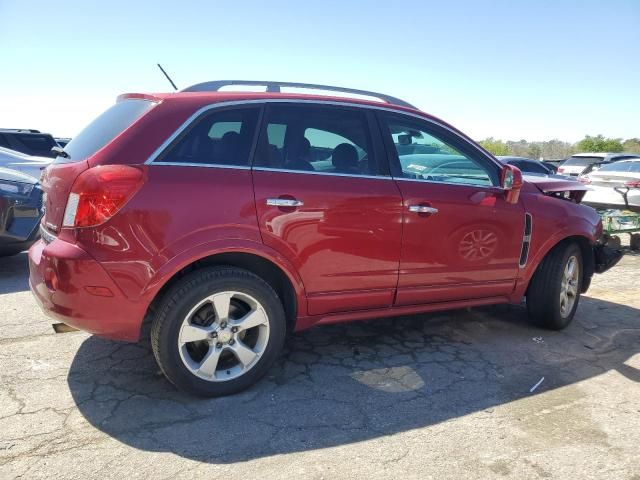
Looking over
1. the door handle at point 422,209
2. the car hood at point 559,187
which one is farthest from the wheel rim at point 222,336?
the car hood at point 559,187

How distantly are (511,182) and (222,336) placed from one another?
2.42m

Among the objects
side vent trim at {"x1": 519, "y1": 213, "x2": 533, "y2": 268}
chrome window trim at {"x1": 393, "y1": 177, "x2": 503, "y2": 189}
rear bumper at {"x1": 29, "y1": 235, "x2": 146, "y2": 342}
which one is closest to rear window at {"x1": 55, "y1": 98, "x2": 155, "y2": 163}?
rear bumper at {"x1": 29, "y1": 235, "x2": 146, "y2": 342}

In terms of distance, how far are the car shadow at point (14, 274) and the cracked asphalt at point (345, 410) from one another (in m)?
0.97

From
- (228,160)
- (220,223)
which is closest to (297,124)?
(228,160)

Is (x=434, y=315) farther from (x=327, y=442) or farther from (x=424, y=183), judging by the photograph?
(x=327, y=442)

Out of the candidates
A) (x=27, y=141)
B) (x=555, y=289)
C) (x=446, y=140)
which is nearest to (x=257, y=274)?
(x=446, y=140)

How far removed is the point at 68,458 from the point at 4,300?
299 centimetres

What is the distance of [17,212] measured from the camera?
5672 millimetres

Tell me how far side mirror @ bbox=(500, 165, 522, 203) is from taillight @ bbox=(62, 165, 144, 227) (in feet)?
8.72

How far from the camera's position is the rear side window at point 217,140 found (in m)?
2.99

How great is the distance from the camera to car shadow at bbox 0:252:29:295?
532 centimetres

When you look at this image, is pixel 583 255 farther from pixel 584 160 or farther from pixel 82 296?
pixel 584 160

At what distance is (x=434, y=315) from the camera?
15.9 ft

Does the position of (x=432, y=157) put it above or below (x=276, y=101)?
below
